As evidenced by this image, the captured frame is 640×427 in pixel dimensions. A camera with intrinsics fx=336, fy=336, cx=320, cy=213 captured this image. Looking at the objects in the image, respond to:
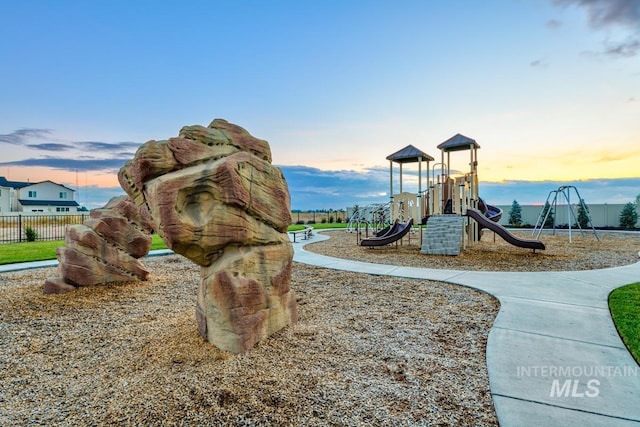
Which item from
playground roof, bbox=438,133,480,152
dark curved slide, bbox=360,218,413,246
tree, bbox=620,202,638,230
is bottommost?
dark curved slide, bbox=360,218,413,246

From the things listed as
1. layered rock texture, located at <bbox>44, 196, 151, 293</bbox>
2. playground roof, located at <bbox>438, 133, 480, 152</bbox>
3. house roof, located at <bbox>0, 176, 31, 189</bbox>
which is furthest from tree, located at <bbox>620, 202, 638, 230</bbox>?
house roof, located at <bbox>0, 176, 31, 189</bbox>

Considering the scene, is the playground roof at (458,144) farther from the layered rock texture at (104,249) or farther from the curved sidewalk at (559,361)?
the layered rock texture at (104,249)

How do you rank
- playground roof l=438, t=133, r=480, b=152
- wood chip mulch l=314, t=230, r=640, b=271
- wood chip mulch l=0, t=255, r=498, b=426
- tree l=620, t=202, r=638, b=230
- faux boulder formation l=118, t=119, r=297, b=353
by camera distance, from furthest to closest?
tree l=620, t=202, r=638, b=230, playground roof l=438, t=133, r=480, b=152, wood chip mulch l=314, t=230, r=640, b=271, faux boulder formation l=118, t=119, r=297, b=353, wood chip mulch l=0, t=255, r=498, b=426

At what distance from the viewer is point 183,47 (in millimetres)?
8812

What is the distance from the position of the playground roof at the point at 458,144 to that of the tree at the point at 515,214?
49.4 ft

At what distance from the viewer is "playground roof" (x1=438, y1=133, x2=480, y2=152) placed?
41.5 ft

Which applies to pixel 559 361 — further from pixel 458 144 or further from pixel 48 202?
pixel 48 202

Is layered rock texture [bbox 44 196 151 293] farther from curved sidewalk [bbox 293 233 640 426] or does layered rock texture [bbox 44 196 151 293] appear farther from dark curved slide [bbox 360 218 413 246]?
dark curved slide [bbox 360 218 413 246]

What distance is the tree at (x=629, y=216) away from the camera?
69.2 feet

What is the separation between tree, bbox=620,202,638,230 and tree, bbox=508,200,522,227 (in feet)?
18.7

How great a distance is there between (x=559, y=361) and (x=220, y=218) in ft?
11.4

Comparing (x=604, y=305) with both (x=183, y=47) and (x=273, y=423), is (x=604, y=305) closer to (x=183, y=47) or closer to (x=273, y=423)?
(x=273, y=423)

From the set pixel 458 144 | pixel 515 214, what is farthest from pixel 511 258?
pixel 515 214

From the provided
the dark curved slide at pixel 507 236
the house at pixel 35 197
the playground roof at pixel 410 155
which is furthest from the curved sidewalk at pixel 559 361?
the house at pixel 35 197
